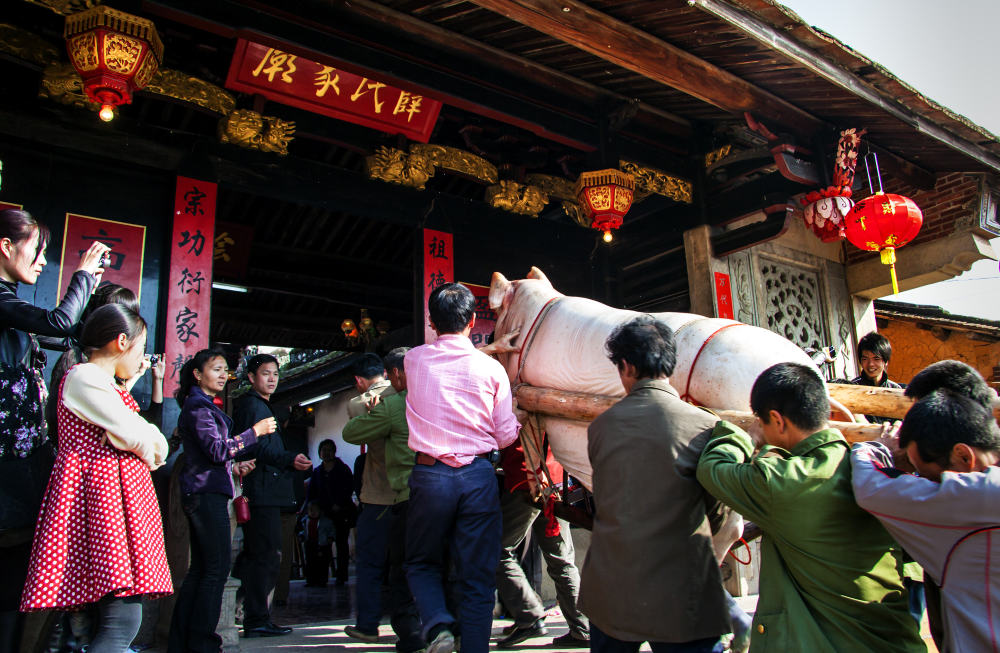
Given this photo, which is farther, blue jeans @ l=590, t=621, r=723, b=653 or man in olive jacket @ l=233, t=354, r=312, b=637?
man in olive jacket @ l=233, t=354, r=312, b=637

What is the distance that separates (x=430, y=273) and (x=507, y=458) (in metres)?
2.70

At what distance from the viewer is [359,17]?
16.6 feet

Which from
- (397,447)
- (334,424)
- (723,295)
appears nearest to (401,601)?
(397,447)

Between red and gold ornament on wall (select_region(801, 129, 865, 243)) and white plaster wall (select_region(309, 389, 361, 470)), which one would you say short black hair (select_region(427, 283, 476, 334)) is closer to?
red and gold ornament on wall (select_region(801, 129, 865, 243))

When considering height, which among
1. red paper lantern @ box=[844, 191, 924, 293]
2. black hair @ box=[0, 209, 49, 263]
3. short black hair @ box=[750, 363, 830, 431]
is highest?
red paper lantern @ box=[844, 191, 924, 293]

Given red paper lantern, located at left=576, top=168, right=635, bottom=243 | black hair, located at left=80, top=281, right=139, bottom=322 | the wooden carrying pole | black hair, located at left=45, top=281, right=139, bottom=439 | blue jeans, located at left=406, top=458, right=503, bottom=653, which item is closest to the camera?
the wooden carrying pole

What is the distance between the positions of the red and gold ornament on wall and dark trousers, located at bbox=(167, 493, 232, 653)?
5145mm

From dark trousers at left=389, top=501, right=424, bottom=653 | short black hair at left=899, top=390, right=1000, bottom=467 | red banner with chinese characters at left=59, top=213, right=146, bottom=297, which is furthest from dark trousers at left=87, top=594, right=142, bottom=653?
red banner with chinese characters at left=59, top=213, right=146, bottom=297

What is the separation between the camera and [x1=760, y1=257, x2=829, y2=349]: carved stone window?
288 inches

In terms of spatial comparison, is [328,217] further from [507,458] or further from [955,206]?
[955,206]

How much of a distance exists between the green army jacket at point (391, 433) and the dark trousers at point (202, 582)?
2.69ft

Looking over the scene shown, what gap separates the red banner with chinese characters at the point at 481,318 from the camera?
683cm

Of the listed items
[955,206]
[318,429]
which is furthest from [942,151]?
[318,429]

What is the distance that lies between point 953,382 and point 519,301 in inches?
72.5
